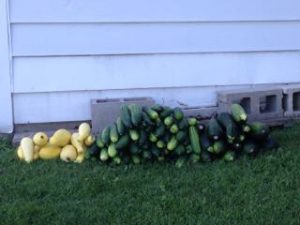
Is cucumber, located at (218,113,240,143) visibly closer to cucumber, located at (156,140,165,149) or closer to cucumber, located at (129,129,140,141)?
cucumber, located at (156,140,165,149)

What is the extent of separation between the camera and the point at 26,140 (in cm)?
524

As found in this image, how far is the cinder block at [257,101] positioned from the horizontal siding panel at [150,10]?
69cm

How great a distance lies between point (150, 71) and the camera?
5.95 m

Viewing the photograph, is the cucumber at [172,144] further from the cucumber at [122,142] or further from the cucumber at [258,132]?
the cucumber at [258,132]

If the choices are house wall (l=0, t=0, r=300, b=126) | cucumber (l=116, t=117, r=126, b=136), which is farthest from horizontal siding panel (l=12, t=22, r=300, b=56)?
cucumber (l=116, t=117, r=126, b=136)

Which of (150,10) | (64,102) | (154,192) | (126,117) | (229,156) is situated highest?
(150,10)

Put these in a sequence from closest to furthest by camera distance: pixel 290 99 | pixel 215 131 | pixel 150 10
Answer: pixel 215 131 → pixel 150 10 → pixel 290 99

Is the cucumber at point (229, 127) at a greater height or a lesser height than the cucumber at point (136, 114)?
lesser

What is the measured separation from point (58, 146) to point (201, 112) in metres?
1.42

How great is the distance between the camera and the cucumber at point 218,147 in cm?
501

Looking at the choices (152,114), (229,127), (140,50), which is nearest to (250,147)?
(229,127)

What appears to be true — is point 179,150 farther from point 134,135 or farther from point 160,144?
point 134,135

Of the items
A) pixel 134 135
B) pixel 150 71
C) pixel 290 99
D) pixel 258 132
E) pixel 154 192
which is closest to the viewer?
pixel 154 192

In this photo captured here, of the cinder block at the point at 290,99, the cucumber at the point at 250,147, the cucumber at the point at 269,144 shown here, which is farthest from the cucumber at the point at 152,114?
the cinder block at the point at 290,99
